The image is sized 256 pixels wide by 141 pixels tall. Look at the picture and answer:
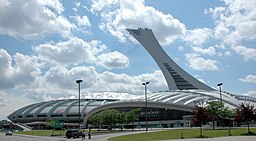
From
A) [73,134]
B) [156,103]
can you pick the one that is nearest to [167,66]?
[156,103]

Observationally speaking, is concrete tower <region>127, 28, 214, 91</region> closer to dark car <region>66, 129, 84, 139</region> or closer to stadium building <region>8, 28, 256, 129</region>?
stadium building <region>8, 28, 256, 129</region>

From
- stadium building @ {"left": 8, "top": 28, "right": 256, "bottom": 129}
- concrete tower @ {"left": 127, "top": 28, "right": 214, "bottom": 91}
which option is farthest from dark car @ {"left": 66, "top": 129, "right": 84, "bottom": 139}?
concrete tower @ {"left": 127, "top": 28, "right": 214, "bottom": 91}

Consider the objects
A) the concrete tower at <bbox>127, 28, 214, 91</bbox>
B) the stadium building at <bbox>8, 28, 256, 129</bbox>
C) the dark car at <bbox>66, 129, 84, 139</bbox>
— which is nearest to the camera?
the dark car at <bbox>66, 129, 84, 139</bbox>

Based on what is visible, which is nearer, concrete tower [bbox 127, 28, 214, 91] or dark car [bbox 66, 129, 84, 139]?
dark car [bbox 66, 129, 84, 139]

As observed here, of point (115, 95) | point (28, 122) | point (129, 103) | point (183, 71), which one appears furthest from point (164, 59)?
point (28, 122)

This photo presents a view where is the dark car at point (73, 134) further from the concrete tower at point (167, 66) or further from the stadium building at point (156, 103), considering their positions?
the concrete tower at point (167, 66)

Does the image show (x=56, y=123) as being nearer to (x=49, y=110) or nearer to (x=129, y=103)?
(x=129, y=103)

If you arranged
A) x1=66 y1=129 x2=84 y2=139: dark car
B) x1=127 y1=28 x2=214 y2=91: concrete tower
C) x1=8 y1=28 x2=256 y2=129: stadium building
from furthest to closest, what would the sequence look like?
1. x1=127 y1=28 x2=214 y2=91: concrete tower
2. x1=8 y1=28 x2=256 y2=129: stadium building
3. x1=66 y1=129 x2=84 y2=139: dark car

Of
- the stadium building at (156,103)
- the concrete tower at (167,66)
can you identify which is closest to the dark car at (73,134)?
the stadium building at (156,103)

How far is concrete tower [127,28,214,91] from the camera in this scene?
127188mm

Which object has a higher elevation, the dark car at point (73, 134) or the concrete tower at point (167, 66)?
the concrete tower at point (167, 66)

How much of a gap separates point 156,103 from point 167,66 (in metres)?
29.7

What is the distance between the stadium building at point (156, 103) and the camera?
9988cm

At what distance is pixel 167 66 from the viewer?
129125 millimetres
